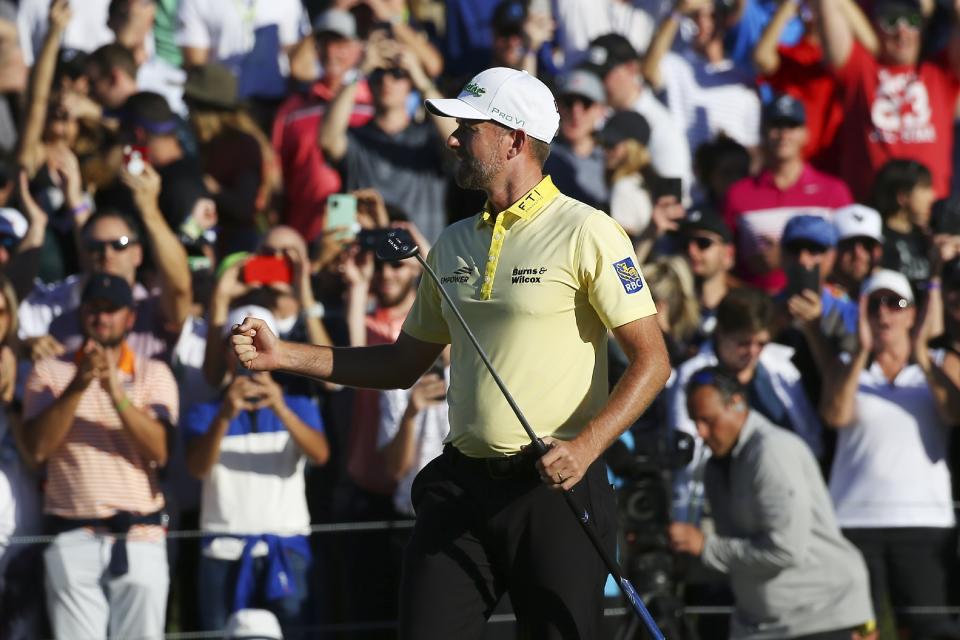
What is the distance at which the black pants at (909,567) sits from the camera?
7.75 m

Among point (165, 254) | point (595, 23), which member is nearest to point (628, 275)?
point (165, 254)

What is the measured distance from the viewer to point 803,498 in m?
7.33

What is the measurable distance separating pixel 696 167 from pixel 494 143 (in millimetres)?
6145

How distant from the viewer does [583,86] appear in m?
10.2

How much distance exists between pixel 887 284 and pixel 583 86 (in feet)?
8.50

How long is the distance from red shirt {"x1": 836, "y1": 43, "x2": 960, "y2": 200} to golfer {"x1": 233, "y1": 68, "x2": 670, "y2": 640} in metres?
6.12

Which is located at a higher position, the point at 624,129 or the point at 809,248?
the point at 624,129

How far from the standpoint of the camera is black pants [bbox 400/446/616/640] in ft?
15.7

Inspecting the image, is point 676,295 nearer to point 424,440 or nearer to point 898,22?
point 424,440

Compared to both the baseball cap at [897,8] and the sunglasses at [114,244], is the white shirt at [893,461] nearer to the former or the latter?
the baseball cap at [897,8]

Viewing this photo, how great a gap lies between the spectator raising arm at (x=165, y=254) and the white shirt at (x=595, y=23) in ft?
12.2

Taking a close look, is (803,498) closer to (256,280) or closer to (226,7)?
(256,280)

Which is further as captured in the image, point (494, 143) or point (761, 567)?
point (761, 567)

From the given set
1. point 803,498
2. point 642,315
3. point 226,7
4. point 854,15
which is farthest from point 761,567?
point 226,7
